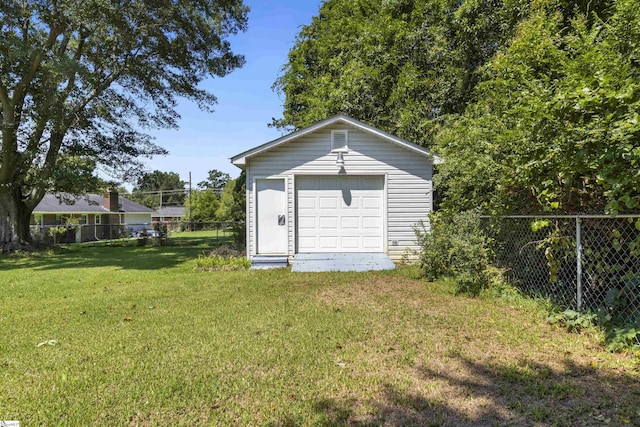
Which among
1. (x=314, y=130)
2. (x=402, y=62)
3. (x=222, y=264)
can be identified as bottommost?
(x=222, y=264)

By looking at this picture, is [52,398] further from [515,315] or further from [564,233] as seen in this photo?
[564,233]

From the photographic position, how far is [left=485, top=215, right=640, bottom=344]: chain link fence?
416 centimetres

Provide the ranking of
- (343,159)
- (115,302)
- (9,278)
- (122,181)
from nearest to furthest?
1. (115,302)
2. (9,278)
3. (343,159)
4. (122,181)

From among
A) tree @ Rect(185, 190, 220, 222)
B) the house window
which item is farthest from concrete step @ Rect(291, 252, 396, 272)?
tree @ Rect(185, 190, 220, 222)

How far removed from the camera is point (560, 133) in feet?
14.6

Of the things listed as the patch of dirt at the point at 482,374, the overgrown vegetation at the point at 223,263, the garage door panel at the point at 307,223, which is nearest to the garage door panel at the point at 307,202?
the garage door panel at the point at 307,223

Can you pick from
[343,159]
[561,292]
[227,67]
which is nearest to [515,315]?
[561,292]

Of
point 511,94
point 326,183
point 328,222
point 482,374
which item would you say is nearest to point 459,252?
point 511,94

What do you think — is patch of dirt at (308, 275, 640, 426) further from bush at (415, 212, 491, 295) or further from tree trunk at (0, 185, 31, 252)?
tree trunk at (0, 185, 31, 252)

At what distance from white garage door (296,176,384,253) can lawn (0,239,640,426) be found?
382cm

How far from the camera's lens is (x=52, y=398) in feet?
9.78

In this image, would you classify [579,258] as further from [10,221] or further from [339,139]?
[10,221]

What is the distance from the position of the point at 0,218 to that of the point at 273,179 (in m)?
13.6

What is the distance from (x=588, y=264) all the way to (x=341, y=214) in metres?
6.29
